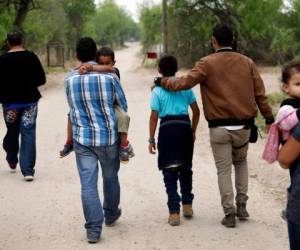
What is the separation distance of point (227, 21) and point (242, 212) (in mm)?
25072

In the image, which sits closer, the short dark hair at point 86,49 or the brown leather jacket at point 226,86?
the short dark hair at point 86,49

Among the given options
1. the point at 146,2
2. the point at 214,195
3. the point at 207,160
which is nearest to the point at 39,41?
the point at 146,2

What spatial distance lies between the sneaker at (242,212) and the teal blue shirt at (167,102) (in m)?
1.08

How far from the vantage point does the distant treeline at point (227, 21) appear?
28.5 metres

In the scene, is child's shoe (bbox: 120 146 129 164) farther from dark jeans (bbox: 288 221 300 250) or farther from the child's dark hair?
dark jeans (bbox: 288 221 300 250)

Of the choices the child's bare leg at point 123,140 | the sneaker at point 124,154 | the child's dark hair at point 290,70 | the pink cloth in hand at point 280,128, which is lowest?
the sneaker at point 124,154

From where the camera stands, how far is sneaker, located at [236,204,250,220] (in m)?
6.04

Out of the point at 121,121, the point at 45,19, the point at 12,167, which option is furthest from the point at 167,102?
the point at 45,19

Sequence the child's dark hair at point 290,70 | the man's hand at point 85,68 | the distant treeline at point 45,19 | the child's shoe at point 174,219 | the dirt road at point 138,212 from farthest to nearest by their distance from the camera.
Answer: the distant treeline at point 45,19, the child's shoe at point 174,219, the dirt road at point 138,212, the man's hand at point 85,68, the child's dark hair at point 290,70

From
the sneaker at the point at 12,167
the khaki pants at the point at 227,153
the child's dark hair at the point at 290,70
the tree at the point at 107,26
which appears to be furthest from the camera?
the tree at the point at 107,26

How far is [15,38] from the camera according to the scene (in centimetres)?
778

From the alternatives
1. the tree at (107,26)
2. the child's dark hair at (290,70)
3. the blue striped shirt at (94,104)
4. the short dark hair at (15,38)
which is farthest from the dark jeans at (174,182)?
the tree at (107,26)

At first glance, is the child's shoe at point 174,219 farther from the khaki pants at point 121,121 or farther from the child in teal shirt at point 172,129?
the khaki pants at point 121,121

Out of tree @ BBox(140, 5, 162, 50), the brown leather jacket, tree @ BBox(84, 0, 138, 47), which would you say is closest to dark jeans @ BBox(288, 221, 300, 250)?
the brown leather jacket
